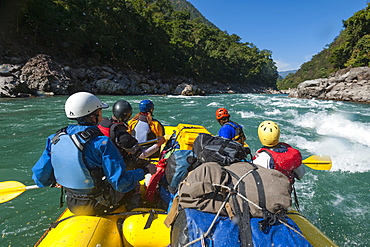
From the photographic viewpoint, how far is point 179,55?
43.6 m

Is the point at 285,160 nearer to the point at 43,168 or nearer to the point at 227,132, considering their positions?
the point at 227,132

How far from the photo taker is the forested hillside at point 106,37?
78.0 ft

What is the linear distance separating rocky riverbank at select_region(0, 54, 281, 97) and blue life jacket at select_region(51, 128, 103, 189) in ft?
62.5

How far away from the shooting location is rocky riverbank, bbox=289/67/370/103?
21.6 m

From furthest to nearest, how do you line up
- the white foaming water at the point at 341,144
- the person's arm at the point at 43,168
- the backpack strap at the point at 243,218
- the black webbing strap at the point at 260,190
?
1. the white foaming water at the point at 341,144
2. the person's arm at the point at 43,168
3. the black webbing strap at the point at 260,190
4. the backpack strap at the point at 243,218

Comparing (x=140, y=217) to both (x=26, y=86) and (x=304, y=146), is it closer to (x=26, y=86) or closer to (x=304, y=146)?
(x=304, y=146)

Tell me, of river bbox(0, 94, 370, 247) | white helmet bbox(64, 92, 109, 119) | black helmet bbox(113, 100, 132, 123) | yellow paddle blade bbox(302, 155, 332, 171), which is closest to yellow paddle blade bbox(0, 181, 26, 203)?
river bbox(0, 94, 370, 247)

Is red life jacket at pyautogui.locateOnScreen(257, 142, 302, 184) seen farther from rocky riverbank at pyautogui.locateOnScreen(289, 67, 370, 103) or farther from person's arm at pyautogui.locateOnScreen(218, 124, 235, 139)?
rocky riverbank at pyautogui.locateOnScreen(289, 67, 370, 103)

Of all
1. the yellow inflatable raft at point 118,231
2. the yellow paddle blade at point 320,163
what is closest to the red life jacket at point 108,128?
the yellow inflatable raft at point 118,231

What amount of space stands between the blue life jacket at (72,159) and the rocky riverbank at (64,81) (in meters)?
19.0

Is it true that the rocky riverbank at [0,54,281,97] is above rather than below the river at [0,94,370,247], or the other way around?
above

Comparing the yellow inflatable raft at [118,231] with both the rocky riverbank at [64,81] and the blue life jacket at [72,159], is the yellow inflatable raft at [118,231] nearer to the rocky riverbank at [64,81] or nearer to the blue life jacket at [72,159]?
the blue life jacket at [72,159]

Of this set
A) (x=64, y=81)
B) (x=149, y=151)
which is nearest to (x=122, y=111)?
(x=149, y=151)

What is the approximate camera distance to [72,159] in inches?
60.5
